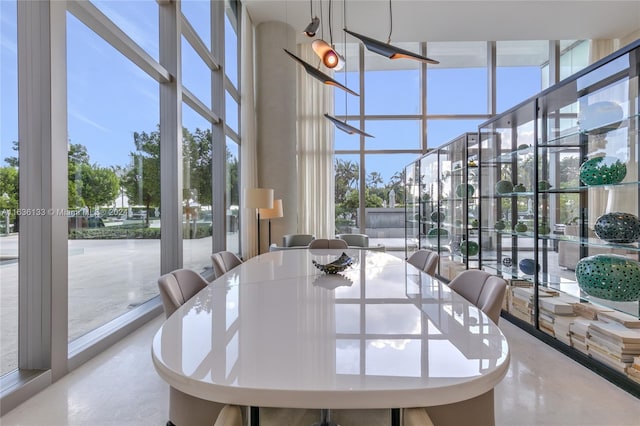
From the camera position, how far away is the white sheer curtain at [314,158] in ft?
22.7

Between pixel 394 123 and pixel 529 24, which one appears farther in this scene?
pixel 394 123

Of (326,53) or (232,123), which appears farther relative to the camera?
(232,123)

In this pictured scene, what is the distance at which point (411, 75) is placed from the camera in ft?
23.2

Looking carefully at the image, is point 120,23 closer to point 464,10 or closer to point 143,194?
point 143,194

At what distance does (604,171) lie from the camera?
2.21 m

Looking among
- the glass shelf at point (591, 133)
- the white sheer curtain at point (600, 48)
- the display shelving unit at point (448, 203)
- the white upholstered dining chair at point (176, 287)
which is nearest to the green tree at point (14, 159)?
the white upholstered dining chair at point (176, 287)

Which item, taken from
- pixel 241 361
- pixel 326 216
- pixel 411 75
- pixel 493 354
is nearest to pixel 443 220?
pixel 326 216

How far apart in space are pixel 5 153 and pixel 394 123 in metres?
6.55

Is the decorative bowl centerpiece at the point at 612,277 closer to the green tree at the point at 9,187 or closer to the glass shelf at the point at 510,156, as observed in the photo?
the glass shelf at the point at 510,156

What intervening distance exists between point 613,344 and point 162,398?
2.81m

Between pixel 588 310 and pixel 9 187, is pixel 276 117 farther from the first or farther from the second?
pixel 588 310

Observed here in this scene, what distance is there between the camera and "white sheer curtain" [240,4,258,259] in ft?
18.2

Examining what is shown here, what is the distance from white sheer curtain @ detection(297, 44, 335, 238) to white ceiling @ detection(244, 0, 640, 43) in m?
1.14

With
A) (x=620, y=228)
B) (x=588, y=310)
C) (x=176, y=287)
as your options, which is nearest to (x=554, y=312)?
(x=588, y=310)
